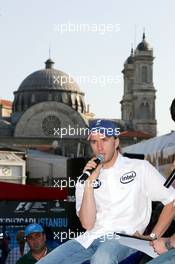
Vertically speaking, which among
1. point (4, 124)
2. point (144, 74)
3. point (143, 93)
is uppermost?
point (144, 74)

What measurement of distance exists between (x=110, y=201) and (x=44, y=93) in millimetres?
105165

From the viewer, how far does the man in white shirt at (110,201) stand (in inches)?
135

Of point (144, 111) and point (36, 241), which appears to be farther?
point (144, 111)

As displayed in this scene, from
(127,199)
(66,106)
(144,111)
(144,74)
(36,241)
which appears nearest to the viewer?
(127,199)

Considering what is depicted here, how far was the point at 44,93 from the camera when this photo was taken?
108250 mm

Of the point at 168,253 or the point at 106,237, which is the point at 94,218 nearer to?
the point at 106,237

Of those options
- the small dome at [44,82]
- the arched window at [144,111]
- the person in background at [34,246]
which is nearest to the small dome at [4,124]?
the small dome at [44,82]

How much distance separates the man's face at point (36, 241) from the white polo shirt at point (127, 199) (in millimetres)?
2325

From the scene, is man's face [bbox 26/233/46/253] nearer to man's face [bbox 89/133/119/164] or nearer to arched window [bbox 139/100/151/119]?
man's face [bbox 89/133/119/164]

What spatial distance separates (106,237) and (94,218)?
0.12m

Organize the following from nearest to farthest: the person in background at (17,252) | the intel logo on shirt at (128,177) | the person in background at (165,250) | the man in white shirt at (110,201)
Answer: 1. the person in background at (165,250)
2. the man in white shirt at (110,201)
3. the intel logo on shirt at (128,177)
4. the person in background at (17,252)

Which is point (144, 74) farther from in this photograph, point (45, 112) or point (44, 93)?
point (45, 112)

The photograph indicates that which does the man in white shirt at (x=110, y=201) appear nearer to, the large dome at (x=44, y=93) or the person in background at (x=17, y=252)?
the person in background at (x=17, y=252)

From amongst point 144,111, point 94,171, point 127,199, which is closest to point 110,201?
point 127,199
